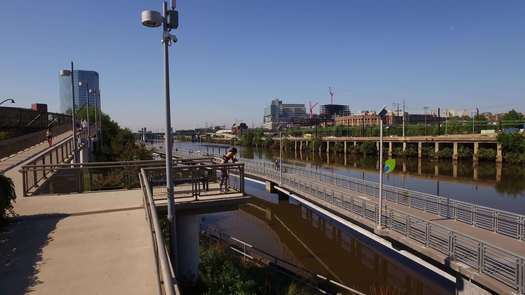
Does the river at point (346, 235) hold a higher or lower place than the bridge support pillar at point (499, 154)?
lower

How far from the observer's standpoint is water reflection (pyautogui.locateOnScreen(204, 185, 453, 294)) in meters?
15.8

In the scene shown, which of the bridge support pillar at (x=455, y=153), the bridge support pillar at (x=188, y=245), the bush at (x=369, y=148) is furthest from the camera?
the bush at (x=369, y=148)

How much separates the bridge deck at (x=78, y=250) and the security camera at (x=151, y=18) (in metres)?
4.55

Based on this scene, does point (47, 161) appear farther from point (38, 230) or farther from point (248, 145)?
point (248, 145)

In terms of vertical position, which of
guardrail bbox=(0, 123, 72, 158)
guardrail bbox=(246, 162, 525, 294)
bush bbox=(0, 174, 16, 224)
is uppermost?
guardrail bbox=(0, 123, 72, 158)

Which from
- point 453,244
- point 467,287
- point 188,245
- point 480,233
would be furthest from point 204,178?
point 480,233

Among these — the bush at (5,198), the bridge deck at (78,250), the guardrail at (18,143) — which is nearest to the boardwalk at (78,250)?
the bridge deck at (78,250)

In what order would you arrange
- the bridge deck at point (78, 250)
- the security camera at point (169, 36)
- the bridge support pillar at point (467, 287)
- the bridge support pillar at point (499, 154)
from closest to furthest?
A: the bridge deck at point (78, 250)
the security camera at point (169, 36)
the bridge support pillar at point (467, 287)
the bridge support pillar at point (499, 154)

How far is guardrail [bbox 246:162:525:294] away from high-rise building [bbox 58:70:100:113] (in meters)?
17.7

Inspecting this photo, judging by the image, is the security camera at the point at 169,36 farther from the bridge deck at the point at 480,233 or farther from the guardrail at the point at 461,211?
the guardrail at the point at 461,211

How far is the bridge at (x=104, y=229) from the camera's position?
543 cm

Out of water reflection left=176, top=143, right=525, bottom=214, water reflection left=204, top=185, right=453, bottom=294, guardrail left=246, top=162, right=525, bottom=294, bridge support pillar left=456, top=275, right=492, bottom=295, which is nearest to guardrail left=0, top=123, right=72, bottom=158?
water reflection left=204, top=185, right=453, bottom=294

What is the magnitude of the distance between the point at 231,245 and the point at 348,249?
7226mm

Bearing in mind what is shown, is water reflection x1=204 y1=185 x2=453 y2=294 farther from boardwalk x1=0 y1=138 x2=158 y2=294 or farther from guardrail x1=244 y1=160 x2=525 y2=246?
boardwalk x1=0 y1=138 x2=158 y2=294
